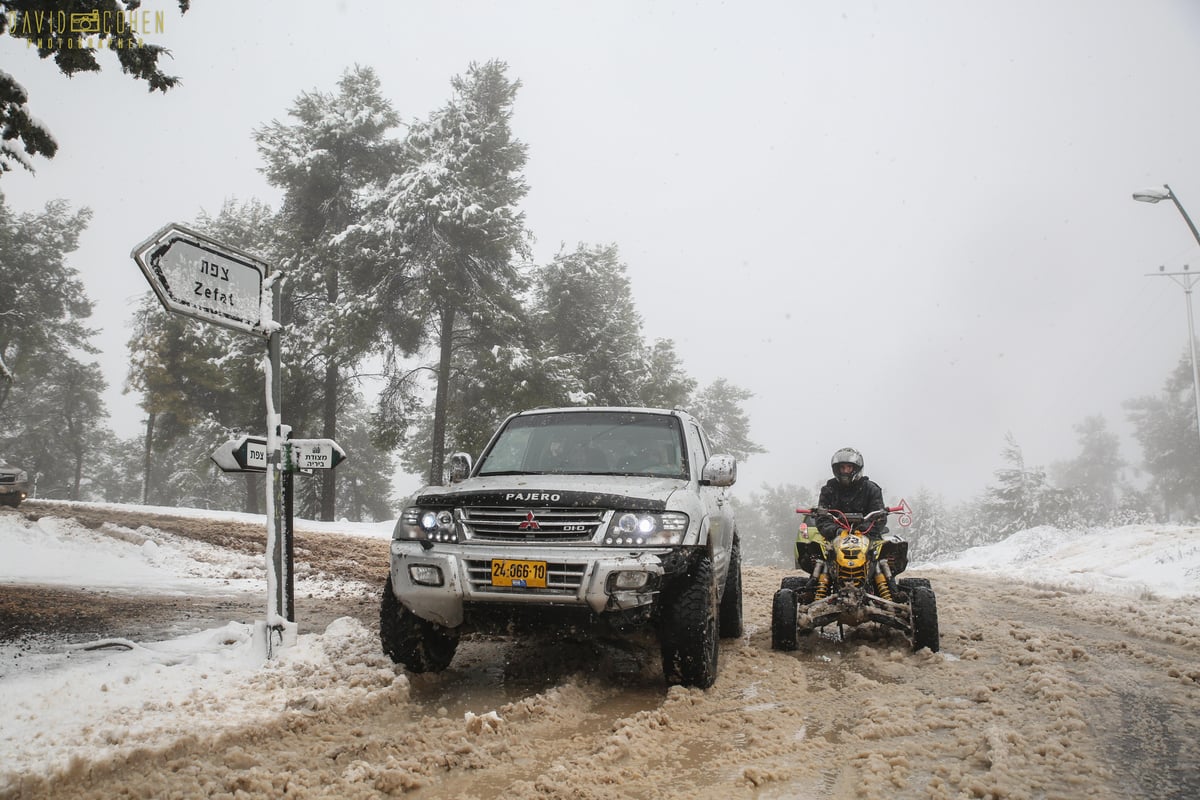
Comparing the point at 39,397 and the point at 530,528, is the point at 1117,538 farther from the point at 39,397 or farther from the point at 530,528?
the point at 39,397

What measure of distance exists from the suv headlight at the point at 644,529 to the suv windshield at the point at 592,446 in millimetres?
977

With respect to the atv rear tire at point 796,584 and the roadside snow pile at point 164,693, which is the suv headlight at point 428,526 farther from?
the atv rear tire at point 796,584

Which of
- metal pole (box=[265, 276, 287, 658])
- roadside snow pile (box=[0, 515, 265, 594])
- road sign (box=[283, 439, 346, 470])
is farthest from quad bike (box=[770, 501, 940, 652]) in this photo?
roadside snow pile (box=[0, 515, 265, 594])

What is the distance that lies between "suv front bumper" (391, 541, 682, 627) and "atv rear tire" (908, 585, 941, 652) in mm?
2610

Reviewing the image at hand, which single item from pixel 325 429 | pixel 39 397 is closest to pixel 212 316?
pixel 325 429

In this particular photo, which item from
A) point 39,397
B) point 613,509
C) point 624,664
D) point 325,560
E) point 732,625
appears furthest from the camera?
point 39,397

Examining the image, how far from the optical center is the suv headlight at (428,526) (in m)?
4.54

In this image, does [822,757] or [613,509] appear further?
[613,509]

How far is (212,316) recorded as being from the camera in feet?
15.8

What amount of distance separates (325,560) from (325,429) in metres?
13.6

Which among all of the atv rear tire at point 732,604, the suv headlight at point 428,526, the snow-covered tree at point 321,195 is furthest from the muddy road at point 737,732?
the snow-covered tree at point 321,195

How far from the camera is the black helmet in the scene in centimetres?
696

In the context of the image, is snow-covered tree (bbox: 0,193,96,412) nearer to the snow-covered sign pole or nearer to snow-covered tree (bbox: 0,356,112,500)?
snow-covered tree (bbox: 0,356,112,500)

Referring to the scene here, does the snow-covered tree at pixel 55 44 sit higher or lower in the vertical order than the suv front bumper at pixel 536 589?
higher
